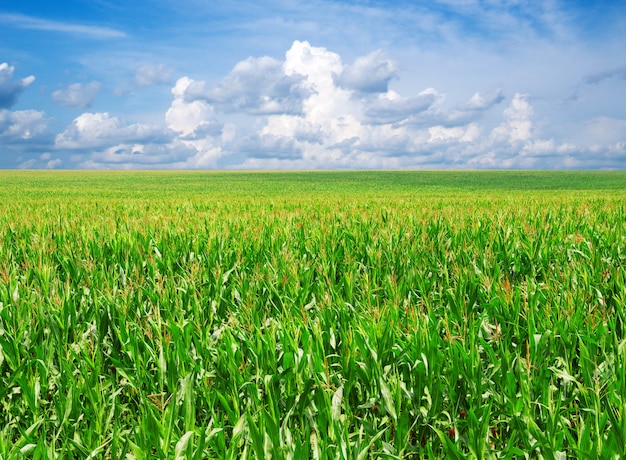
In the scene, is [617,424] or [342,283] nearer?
[617,424]

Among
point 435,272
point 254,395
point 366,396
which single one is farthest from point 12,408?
point 435,272

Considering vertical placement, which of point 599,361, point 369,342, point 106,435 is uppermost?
point 369,342

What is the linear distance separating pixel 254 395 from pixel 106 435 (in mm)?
1015

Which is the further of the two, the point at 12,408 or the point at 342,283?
the point at 342,283

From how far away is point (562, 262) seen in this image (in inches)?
272

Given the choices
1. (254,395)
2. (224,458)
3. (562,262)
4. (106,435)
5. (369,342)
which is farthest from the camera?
(562,262)

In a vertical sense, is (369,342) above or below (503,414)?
above

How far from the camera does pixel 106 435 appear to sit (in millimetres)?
3061

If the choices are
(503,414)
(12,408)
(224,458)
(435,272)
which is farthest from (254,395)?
(435,272)

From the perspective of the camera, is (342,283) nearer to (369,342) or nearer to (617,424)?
(369,342)

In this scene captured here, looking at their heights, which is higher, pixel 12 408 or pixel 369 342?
pixel 369 342

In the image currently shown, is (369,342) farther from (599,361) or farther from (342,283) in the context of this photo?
(342,283)

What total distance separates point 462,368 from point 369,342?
61cm

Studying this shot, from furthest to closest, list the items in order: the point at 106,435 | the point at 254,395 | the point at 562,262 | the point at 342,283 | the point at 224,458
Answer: the point at 562,262 < the point at 342,283 < the point at 106,435 < the point at 254,395 < the point at 224,458
